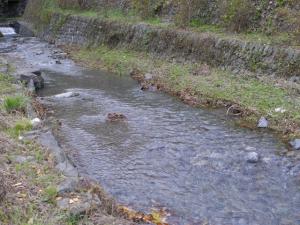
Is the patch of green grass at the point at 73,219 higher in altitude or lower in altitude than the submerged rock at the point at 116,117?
higher

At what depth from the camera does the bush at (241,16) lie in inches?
532

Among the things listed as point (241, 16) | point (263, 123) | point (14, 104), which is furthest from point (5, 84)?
point (241, 16)

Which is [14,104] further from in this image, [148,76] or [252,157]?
[148,76]

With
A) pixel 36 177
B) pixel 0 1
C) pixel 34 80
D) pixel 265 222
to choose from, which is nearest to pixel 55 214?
pixel 36 177

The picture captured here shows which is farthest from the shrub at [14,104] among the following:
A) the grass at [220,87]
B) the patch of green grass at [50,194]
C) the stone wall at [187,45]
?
the stone wall at [187,45]

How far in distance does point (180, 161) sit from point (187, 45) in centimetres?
759

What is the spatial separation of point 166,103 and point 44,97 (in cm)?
349

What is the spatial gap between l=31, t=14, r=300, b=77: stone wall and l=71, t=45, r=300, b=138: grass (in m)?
0.40

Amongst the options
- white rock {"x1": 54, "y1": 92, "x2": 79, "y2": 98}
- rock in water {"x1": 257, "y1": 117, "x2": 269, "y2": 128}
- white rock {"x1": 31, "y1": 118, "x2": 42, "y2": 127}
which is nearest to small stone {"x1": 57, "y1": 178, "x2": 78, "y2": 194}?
white rock {"x1": 31, "y1": 118, "x2": 42, "y2": 127}

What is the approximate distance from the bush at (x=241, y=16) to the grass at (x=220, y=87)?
6.03 ft

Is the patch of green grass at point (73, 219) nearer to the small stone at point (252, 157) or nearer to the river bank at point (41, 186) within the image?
the river bank at point (41, 186)

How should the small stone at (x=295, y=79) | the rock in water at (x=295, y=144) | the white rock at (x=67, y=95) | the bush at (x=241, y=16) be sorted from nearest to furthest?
the rock in water at (x=295, y=144)
the small stone at (x=295, y=79)
the white rock at (x=67, y=95)
the bush at (x=241, y=16)

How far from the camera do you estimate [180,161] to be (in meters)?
7.32

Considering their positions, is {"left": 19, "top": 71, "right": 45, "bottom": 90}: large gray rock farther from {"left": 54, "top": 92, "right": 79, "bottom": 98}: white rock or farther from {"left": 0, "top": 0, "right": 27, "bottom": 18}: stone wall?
{"left": 0, "top": 0, "right": 27, "bottom": 18}: stone wall
